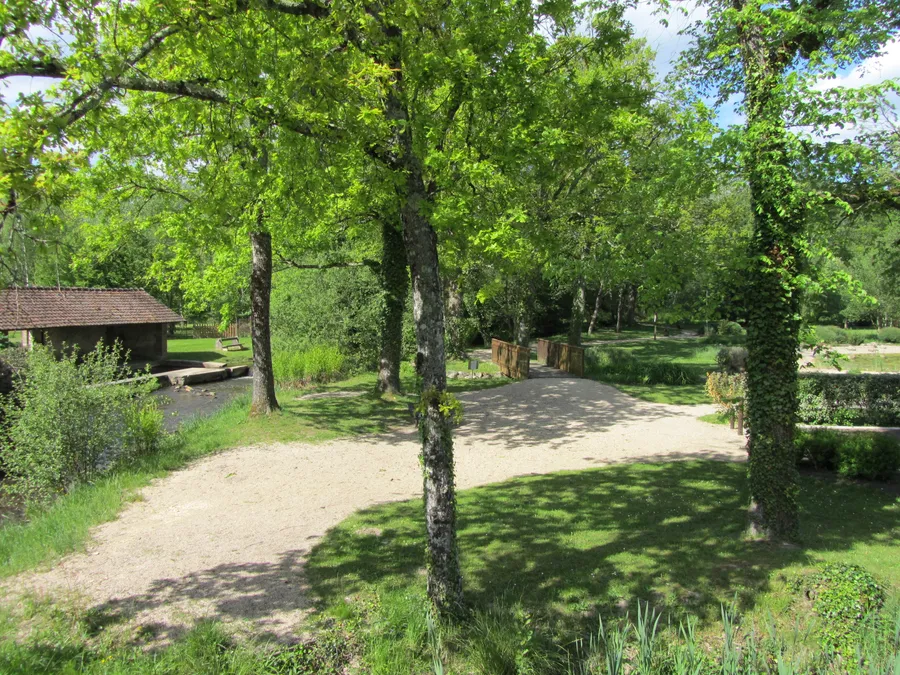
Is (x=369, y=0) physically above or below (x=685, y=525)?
above

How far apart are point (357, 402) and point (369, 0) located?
11726mm

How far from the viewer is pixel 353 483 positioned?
9.38m

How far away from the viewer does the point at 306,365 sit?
762 inches

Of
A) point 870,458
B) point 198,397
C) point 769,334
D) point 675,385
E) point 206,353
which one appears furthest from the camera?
point 206,353

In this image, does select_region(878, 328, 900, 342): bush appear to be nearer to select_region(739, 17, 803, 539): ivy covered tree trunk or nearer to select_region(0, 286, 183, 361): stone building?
select_region(739, 17, 803, 539): ivy covered tree trunk

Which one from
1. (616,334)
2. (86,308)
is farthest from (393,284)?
(616,334)

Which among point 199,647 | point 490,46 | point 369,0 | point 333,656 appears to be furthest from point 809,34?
point 199,647

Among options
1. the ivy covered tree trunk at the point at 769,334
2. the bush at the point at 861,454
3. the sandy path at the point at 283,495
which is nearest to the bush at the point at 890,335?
the sandy path at the point at 283,495

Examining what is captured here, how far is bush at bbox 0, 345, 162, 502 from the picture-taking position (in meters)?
8.59

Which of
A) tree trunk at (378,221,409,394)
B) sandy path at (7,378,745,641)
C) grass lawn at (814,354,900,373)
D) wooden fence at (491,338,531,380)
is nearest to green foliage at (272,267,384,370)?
wooden fence at (491,338,531,380)

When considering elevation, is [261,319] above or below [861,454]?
above

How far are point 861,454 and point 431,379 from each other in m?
7.76

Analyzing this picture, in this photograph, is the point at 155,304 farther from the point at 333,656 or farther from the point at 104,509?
the point at 333,656

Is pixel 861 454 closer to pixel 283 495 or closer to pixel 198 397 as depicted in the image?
pixel 283 495
